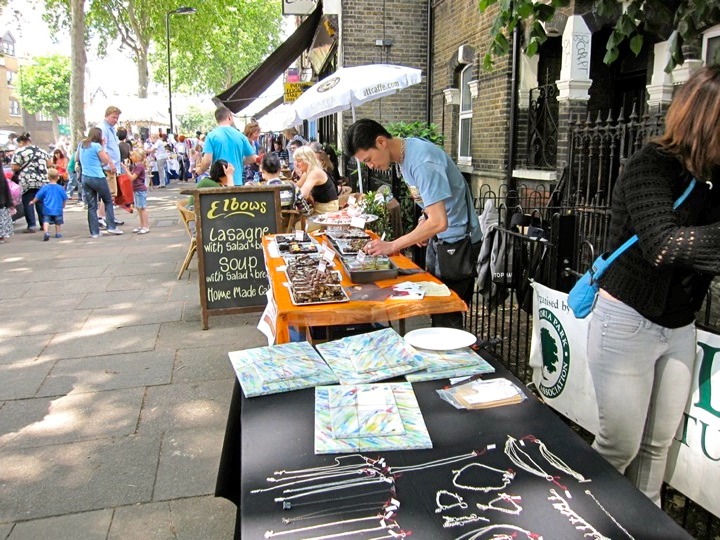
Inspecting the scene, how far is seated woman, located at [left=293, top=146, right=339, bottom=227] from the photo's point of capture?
7.21 meters

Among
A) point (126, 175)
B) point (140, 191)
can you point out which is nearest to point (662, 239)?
point (140, 191)

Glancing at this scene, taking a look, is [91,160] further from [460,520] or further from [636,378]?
[460,520]

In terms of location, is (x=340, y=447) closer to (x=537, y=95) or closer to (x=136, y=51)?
(x=537, y=95)

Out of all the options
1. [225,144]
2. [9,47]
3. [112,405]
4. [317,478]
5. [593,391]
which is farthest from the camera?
[9,47]

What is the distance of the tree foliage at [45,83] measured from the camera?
243ft

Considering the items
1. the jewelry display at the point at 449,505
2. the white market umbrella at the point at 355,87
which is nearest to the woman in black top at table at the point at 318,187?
the white market umbrella at the point at 355,87

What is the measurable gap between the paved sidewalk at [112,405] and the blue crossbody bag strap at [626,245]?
207 centimetres

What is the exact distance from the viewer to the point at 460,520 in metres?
1.47

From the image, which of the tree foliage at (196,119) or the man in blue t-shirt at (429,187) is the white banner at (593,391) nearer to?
the man in blue t-shirt at (429,187)

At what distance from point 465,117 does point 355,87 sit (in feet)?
13.7

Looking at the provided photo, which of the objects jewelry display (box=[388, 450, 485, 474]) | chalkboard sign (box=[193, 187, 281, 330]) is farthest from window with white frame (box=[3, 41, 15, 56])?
jewelry display (box=[388, 450, 485, 474])

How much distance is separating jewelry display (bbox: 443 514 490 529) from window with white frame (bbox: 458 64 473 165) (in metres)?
10.1

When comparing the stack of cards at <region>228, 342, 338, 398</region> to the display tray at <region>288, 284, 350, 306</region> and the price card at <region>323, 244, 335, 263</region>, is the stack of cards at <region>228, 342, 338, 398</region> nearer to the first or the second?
the display tray at <region>288, 284, 350, 306</region>

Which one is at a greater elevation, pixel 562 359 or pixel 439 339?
pixel 439 339
